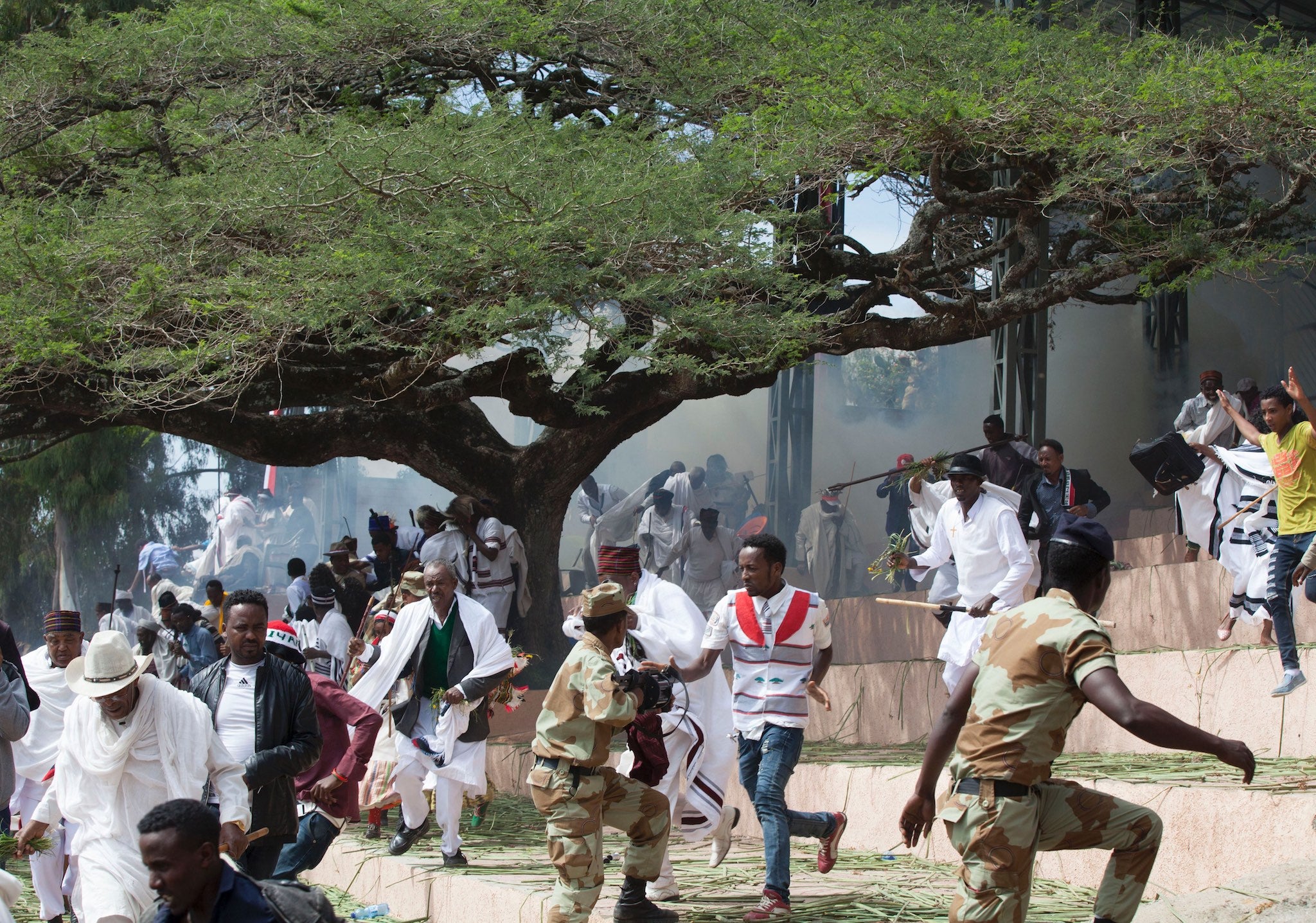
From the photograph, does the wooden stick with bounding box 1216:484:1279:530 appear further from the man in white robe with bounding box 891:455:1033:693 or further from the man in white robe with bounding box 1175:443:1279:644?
the man in white robe with bounding box 891:455:1033:693

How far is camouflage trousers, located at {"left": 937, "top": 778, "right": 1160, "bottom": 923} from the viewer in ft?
14.1

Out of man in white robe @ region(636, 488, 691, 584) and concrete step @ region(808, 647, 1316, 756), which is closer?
concrete step @ region(808, 647, 1316, 756)

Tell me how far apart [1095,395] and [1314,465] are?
17176mm

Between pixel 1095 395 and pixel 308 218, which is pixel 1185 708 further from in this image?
pixel 1095 395

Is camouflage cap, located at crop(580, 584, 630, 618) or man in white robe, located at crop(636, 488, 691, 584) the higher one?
man in white robe, located at crop(636, 488, 691, 584)

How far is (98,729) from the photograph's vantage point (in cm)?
563

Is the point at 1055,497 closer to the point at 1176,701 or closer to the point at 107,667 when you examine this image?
the point at 1176,701

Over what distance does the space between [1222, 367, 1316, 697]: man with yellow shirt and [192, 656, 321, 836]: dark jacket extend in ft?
17.7

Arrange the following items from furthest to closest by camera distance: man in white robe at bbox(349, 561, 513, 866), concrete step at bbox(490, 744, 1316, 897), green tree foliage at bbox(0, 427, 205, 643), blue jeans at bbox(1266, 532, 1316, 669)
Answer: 1. green tree foliage at bbox(0, 427, 205, 643)
2. man in white robe at bbox(349, 561, 513, 866)
3. blue jeans at bbox(1266, 532, 1316, 669)
4. concrete step at bbox(490, 744, 1316, 897)

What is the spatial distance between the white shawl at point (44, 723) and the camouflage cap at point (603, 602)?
14.2 ft

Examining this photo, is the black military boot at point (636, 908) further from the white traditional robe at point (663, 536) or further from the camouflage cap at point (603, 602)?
the white traditional robe at point (663, 536)

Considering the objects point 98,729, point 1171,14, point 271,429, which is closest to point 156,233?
point 271,429

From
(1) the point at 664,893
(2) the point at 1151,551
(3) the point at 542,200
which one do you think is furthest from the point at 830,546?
(1) the point at 664,893

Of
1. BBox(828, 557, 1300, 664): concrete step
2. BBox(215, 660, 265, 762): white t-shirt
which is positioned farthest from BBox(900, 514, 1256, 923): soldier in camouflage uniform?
BBox(828, 557, 1300, 664): concrete step
